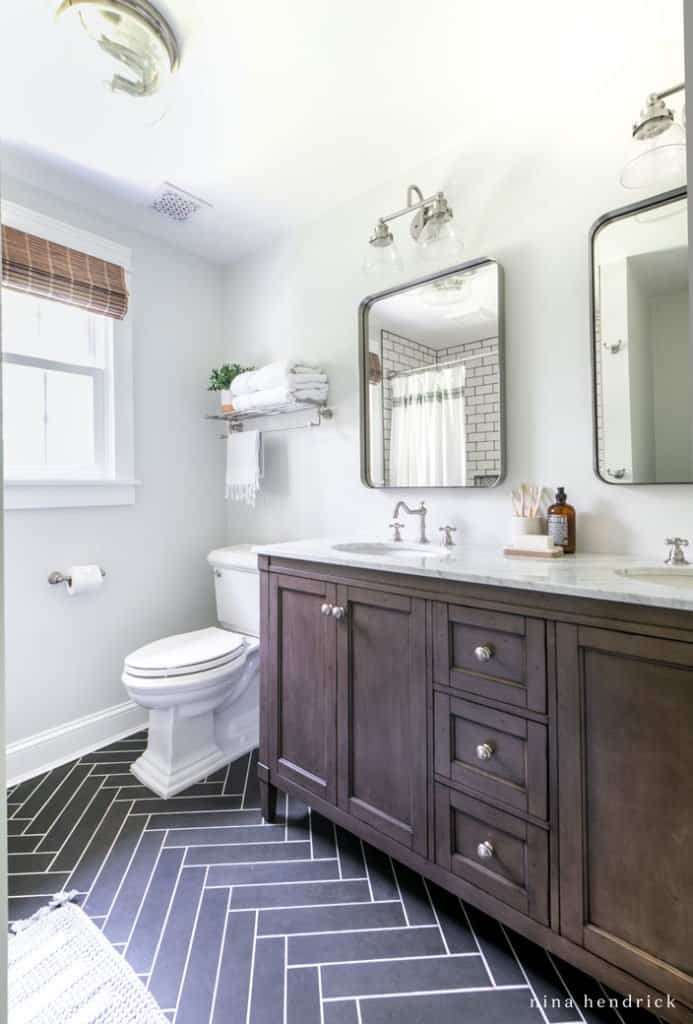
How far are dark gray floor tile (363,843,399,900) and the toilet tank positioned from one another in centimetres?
100

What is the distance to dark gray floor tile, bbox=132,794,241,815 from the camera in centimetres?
183

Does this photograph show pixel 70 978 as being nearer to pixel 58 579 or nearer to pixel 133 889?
pixel 133 889

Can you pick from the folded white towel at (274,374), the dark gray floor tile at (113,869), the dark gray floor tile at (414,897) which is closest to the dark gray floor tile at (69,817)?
the dark gray floor tile at (113,869)

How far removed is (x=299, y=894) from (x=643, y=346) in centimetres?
191

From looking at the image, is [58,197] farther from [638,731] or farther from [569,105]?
[638,731]

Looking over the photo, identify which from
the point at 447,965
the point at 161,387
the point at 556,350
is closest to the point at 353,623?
the point at 447,965

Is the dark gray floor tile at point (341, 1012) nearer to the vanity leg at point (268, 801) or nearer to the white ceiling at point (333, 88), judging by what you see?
the vanity leg at point (268, 801)

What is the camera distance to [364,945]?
4.26 ft

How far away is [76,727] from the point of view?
2191 mm

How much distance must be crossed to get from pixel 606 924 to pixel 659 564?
876 millimetres

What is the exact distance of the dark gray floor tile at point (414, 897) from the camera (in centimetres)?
137

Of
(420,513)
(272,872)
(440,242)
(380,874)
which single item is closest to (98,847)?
(272,872)

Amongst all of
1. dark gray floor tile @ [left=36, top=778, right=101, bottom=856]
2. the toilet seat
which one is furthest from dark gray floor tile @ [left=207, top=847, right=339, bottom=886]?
the toilet seat

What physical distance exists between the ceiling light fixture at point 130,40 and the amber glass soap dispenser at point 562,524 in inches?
70.0
